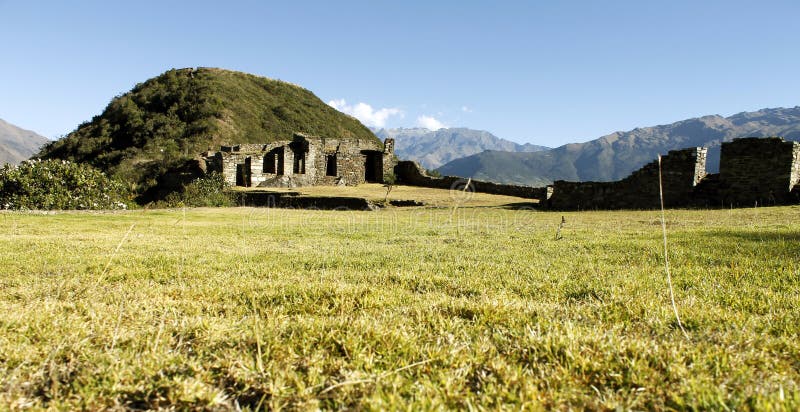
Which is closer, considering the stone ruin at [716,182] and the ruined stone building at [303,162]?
the stone ruin at [716,182]

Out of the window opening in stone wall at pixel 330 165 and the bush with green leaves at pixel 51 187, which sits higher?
the window opening in stone wall at pixel 330 165

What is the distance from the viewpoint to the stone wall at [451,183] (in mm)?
23323

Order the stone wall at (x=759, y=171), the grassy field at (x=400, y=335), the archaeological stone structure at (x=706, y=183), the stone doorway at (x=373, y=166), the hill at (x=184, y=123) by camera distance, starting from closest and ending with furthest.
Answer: the grassy field at (x=400, y=335) → the stone wall at (x=759, y=171) → the archaeological stone structure at (x=706, y=183) → the stone doorway at (x=373, y=166) → the hill at (x=184, y=123)

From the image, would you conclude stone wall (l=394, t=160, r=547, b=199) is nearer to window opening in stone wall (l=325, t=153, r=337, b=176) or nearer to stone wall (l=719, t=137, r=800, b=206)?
window opening in stone wall (l=325, t=153, r=337, b=176)

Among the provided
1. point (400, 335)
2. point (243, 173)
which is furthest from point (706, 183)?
point (243, 173)

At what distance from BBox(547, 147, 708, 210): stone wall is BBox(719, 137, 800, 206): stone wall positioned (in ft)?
2.67

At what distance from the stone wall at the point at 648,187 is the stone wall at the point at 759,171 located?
0.81m

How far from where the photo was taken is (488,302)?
9.18ft

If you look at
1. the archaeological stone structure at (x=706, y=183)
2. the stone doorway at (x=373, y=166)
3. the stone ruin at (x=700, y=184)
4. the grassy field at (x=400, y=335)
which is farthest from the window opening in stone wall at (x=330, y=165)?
the grassy field at (x=400, y=335)

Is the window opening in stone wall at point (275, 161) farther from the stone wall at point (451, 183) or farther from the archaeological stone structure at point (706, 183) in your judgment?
the archaeological stone structure at point (706, 183)

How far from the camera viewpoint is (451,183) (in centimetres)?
2862

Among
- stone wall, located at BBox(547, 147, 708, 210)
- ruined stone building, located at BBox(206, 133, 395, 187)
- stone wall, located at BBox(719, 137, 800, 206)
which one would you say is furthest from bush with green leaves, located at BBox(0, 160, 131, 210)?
stone wall, located at BBox(719, 137, 800, 206)

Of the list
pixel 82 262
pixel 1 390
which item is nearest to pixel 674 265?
pixel 1 390

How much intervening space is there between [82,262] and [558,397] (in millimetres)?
4713
